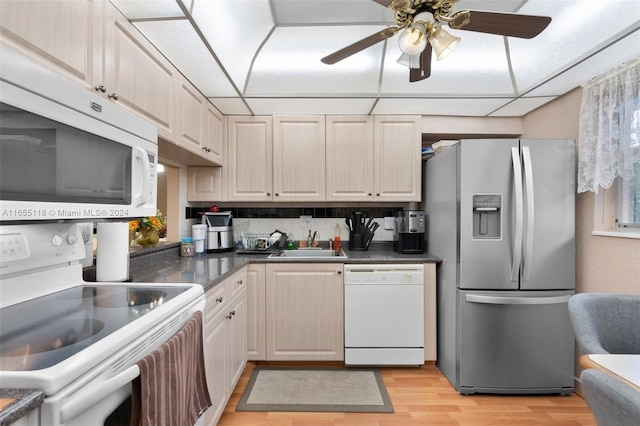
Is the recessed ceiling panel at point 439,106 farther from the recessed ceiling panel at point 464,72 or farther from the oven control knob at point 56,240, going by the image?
the oven control knob at point 56,240

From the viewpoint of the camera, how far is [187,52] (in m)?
1.64

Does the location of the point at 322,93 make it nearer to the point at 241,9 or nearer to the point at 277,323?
the point at 241,9

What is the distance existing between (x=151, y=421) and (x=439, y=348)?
2162 mm

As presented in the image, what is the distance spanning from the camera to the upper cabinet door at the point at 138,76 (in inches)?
48.6

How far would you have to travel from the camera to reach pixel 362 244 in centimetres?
271

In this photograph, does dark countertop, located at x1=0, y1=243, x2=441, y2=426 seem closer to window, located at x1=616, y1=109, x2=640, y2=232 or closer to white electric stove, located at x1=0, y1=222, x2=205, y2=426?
white electric stove, located at x1=0, y1=222, x2=205, y2=426

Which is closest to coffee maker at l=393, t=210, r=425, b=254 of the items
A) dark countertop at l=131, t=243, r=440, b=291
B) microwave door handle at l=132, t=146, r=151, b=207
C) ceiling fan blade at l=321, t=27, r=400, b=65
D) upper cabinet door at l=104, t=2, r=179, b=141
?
dark countertop at l=131, t=243, r=440, b=291

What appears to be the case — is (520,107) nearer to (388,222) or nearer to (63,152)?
(388,222)

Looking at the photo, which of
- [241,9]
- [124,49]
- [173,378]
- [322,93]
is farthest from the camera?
[322,93]

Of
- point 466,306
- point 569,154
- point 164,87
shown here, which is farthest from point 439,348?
point 164,87

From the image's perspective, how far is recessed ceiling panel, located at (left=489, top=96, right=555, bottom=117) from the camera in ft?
7.58

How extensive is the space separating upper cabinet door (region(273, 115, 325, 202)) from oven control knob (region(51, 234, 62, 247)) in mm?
1719

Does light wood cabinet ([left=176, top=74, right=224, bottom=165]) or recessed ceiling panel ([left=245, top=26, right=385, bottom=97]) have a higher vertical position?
recessed ceiling panel ([left=245, top=26, right=385, bottom=97])

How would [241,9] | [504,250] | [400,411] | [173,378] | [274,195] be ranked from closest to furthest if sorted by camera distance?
1. [173,378]
2. [241,9]
3. [400,411]
4. [504,250]
5. [274,195]
